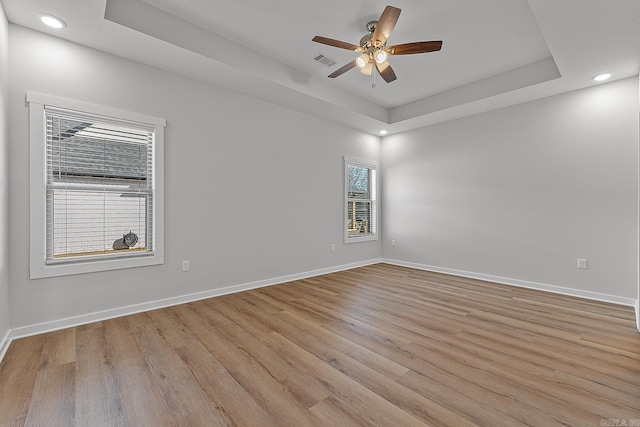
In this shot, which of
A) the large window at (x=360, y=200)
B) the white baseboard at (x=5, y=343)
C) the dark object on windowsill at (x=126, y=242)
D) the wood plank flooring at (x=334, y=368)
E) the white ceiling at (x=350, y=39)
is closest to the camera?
the wood plank flooring at (x=334, y=368)

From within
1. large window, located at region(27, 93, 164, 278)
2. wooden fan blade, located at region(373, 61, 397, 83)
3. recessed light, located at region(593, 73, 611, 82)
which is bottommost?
large window, located at region(27, 93, 164, 278)

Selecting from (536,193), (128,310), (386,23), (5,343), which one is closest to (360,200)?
(536,193)

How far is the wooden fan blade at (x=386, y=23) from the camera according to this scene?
2.22 metres

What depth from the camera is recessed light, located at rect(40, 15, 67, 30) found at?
2301 millimetres

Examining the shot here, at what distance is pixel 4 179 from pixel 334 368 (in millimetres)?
3018

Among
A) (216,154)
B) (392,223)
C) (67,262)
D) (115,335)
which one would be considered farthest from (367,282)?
(67,262)

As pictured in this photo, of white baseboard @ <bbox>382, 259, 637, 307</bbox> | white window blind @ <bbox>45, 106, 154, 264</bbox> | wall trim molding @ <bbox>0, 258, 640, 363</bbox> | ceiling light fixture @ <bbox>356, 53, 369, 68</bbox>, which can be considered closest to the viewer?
wall trim molding @ <bbox>0, 258, 640, 363</bbox>

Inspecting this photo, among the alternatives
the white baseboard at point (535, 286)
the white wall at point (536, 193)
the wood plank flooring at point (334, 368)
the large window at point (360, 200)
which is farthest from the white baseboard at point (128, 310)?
the white wall at point (536, 193)

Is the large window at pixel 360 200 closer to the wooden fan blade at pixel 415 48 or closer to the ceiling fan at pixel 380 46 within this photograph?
the ceiling fan at pixel 380 46

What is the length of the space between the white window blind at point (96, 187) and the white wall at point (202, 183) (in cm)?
18

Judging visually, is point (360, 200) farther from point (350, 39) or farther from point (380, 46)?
point (380, 46)

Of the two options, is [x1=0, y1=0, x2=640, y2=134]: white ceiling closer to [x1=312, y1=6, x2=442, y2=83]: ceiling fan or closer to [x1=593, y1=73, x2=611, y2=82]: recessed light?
[x1=593, y1=73, x2=611, y2=82]: recessed light

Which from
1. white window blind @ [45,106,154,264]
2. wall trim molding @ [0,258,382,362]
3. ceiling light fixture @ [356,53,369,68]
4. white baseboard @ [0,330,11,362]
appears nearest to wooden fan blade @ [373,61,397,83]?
ceiling light fixture @ [356,53,369,68]

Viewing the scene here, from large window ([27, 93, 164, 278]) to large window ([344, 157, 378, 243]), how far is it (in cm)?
321
